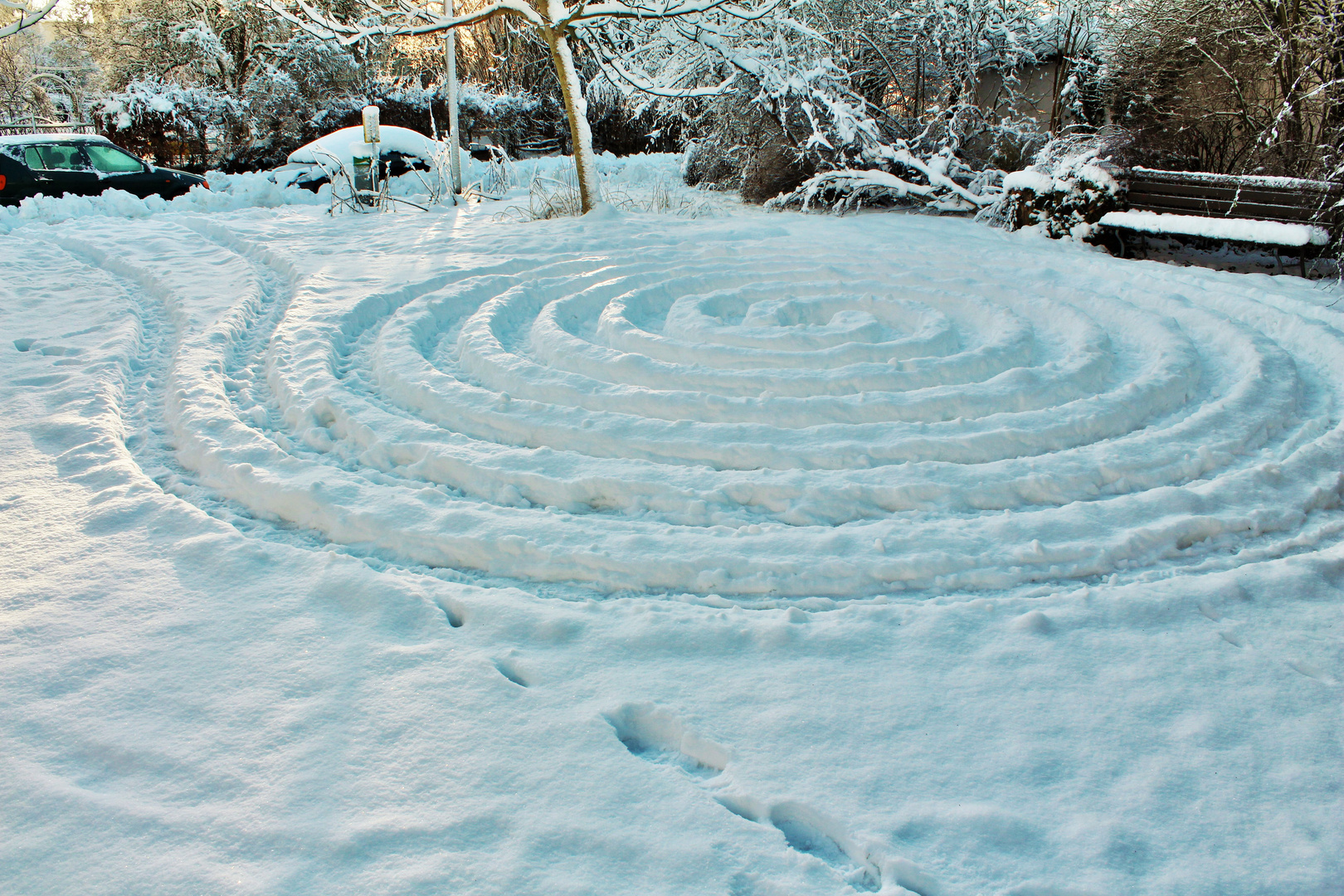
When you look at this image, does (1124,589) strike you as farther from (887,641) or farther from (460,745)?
(460,745)

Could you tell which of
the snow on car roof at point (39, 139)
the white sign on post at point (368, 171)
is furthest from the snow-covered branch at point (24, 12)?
the white sign on post at point (368, 171)

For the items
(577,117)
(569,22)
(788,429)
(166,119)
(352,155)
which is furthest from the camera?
(166,119)

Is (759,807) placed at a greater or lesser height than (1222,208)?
lesser

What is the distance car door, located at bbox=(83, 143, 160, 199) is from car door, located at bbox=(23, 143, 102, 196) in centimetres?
11

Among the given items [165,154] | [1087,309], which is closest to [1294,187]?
[1087,309]

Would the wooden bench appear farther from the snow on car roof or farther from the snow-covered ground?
the snow on car roof

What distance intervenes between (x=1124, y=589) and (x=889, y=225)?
23.0 ft

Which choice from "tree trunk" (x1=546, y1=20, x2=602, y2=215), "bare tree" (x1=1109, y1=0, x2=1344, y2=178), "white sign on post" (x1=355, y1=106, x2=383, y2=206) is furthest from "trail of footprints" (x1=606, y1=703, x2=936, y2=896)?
"white sign on post" (x1=355, y1=106, x2=383, y2=206)

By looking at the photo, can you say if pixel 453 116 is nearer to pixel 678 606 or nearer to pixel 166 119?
pixel 166 119

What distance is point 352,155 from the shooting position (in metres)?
12.6

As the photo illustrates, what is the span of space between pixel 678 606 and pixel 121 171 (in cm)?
1112

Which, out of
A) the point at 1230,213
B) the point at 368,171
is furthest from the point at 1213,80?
the point at 368,171

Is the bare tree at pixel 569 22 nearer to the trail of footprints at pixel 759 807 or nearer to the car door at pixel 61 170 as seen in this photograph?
the car door at pixel 61 170

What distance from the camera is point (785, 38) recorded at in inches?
464
